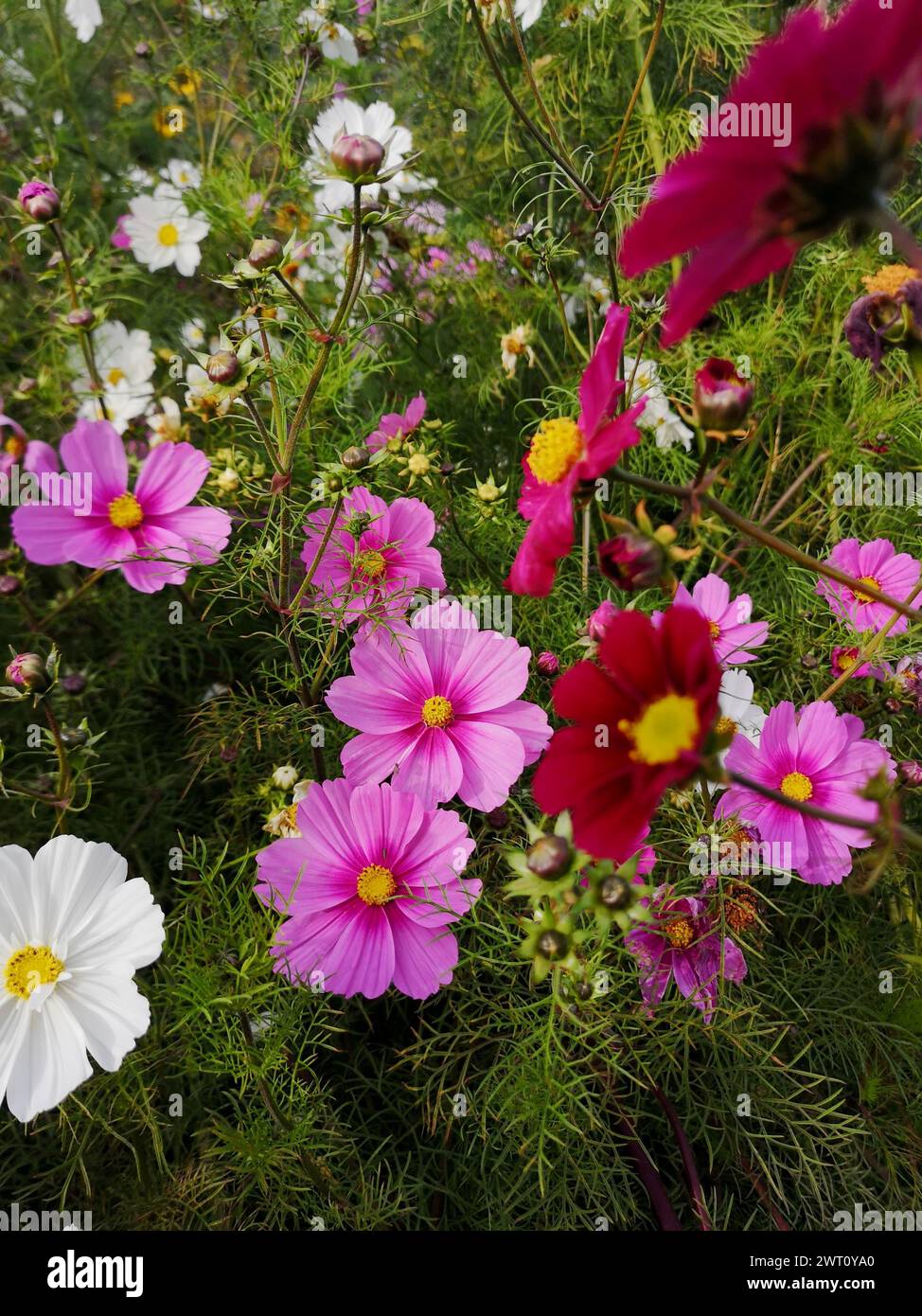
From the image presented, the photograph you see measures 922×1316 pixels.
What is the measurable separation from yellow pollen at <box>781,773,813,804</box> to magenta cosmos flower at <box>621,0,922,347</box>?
501 mm

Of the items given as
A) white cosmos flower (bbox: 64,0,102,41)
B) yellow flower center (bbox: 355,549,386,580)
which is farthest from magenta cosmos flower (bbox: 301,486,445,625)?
white cosmos flower (bbox: 64,0,102,41)

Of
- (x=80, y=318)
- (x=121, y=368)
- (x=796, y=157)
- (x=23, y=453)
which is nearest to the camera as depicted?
(x=796, y=157)

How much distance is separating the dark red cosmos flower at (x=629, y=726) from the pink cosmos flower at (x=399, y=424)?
0.46m

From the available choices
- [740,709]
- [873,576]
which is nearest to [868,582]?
[873,576]

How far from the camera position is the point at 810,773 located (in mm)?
726

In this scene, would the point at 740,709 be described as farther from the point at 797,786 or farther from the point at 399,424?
the point at 399,424

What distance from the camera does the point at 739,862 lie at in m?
0.66

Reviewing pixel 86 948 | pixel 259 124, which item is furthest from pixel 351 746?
pixel 259 124

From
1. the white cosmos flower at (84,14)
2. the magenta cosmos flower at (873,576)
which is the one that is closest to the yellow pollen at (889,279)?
the magenta cosmos flower at (873,576)

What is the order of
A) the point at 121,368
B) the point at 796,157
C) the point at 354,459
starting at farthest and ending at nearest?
the point at 121,368, the point at 354,459, the point at 796,157

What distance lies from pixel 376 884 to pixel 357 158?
0.48 m

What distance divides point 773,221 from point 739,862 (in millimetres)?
481
